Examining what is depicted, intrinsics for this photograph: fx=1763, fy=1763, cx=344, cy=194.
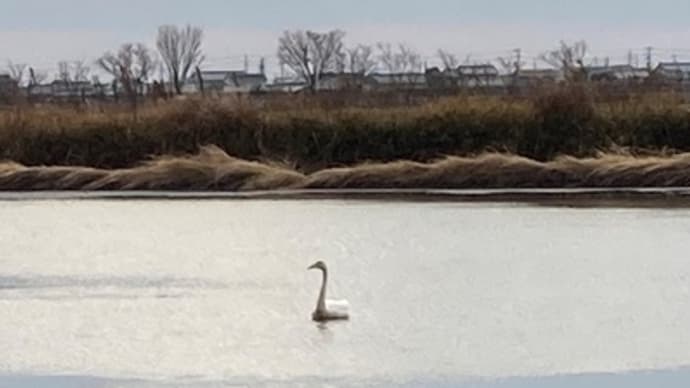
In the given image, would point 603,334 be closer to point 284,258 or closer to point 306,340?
point 306,340

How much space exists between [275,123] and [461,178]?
3981mm

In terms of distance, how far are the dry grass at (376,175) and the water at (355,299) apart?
193 inches

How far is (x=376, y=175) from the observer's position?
2884 centimetres

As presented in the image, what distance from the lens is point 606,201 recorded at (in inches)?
982

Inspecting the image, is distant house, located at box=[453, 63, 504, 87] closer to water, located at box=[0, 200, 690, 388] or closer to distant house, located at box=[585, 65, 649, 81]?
distant house, located at box=[585, 65, 649, 81]

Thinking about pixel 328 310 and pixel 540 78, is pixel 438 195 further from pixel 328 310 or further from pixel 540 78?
pixel 328 310

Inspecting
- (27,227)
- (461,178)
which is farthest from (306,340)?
(461,178)

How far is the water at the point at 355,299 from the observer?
37.3ft

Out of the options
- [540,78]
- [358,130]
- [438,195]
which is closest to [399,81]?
[540,78]

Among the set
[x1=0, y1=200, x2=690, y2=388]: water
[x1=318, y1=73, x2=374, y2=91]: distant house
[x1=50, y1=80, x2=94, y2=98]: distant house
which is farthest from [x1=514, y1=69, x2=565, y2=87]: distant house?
[x1=50, y1=80, x2=94, y2=98]: distant house

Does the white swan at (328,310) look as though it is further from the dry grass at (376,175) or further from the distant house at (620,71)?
the distant house at (620,71)

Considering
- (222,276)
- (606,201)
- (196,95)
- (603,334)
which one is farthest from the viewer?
(196,95)

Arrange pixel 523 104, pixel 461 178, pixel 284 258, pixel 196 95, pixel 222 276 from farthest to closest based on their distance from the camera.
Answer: pixel 196 95
pixel 523 104
pixel 461 178
pixel 284 258
pixel 222 276

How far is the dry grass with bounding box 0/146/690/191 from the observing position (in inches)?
1105
